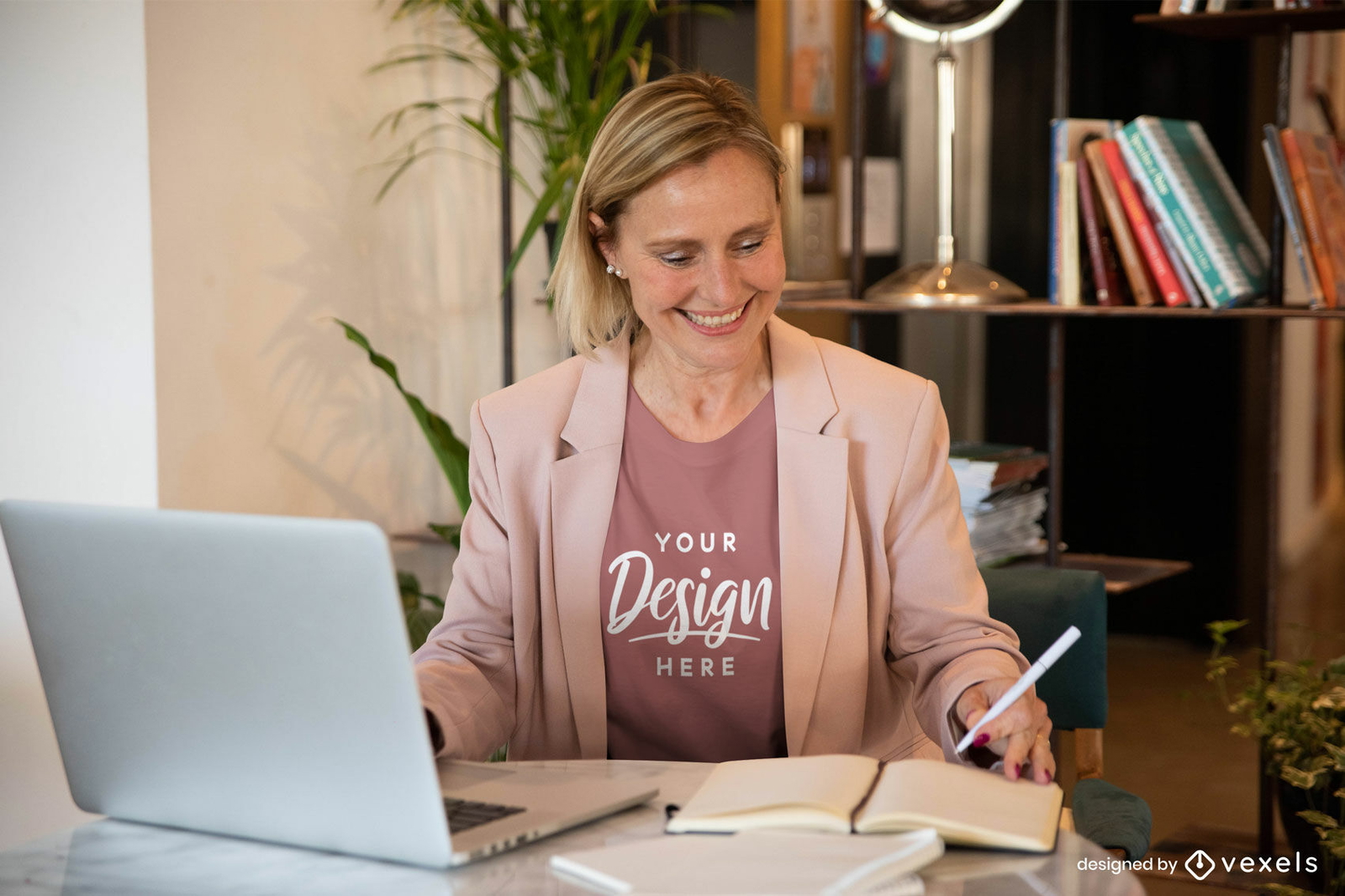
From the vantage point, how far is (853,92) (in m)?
2.60

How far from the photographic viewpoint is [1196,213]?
2.29 m

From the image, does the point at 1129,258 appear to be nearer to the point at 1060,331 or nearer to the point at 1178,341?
the point at 1060,331

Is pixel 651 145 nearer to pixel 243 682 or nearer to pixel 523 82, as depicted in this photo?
pixel 243 682

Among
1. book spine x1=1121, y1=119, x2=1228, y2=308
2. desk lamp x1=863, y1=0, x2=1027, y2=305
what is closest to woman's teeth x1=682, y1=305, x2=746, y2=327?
desk lamp x1=863, y1=0, x2=1027, y2=305

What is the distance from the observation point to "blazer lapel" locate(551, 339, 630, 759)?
1.65m

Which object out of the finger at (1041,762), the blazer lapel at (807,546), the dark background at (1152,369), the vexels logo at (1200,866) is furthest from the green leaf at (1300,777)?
the dark background at (1152,369)

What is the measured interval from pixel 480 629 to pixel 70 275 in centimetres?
121

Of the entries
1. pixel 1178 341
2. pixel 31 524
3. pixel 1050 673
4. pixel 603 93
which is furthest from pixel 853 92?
pixel 1178 341

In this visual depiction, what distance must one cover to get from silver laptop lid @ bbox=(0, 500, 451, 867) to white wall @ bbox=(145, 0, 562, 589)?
53.8 inches

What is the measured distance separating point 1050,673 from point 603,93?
1676mm

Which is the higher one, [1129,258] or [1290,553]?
[1129,258]

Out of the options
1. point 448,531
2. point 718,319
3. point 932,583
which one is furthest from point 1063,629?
point 448,531

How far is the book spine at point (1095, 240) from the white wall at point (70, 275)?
1.60m

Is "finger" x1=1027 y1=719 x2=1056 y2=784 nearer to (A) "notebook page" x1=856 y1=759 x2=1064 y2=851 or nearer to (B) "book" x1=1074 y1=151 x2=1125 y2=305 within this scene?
(A) "notebook page" x1=856 y1=759 x2=1064 y2=851
